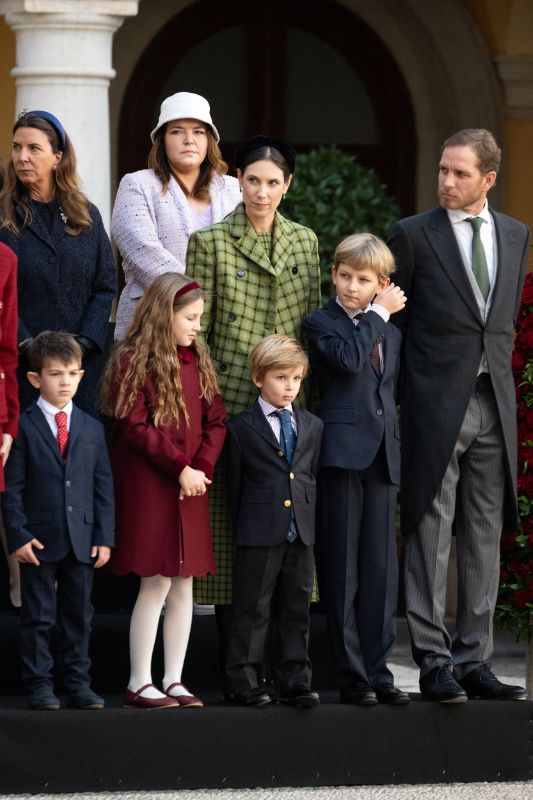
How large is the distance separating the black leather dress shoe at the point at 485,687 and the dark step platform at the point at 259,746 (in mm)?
33

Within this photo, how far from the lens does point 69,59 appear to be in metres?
8.38

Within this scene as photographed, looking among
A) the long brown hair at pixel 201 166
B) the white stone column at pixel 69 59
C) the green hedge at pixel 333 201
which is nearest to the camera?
the long brown hair at pixel 201 166

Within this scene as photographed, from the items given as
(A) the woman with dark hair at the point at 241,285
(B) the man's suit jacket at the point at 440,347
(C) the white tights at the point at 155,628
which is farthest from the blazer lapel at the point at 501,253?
(C) the white tights at the point at 155,628

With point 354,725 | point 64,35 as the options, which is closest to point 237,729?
point 354,725

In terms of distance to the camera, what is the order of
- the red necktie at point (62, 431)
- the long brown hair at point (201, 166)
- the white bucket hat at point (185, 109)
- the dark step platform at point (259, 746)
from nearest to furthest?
the dark step platform at point (259, 746), the red necktie at point (62, 431), the white bucket hat at point (185, 109), the long brown hair at point (201, 166)

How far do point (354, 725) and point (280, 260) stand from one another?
152cm

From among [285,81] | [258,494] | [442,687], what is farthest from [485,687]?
[285,81]

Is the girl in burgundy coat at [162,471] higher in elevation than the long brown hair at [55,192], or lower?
lower

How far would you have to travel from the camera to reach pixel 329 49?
12117 mm

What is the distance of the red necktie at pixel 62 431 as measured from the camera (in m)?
5.99

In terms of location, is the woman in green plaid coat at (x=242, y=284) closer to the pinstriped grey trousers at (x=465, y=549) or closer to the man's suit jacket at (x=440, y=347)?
the man's suit jacket at (x=440, y=347)

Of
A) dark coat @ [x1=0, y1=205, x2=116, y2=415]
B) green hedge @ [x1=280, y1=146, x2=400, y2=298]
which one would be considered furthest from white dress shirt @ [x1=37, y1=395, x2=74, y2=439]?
green hedge @ [x1=280, y1=146, x2=400, y2=298]

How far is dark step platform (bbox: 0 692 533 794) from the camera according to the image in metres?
5.88

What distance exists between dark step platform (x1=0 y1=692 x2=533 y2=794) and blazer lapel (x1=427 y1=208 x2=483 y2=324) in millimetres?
1317
